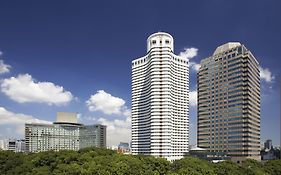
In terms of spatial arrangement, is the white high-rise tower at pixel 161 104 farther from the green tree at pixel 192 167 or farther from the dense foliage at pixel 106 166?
the green tree at pixel 192 167

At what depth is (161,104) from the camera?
6309 inches

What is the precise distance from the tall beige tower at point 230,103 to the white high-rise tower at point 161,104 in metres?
13.7

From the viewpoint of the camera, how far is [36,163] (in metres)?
79.9

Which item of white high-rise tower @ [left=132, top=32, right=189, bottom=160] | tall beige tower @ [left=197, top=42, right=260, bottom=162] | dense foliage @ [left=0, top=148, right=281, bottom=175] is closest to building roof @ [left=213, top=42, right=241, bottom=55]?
tall beige tower @ [left=197, top=42, right=260, bottom=162]

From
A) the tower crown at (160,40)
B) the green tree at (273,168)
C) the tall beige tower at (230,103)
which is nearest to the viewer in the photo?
the green tree at (273,168)

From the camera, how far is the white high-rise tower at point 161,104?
15900cm

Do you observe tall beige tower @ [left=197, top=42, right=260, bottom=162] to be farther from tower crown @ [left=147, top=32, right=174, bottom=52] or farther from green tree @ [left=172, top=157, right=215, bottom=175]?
green tree @ [left=172, top=157, right=215, bottom=175]

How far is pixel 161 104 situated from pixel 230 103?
35568mm

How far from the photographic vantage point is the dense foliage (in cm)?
6719

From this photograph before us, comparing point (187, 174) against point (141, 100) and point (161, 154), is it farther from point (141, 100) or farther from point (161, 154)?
point (141, 100)

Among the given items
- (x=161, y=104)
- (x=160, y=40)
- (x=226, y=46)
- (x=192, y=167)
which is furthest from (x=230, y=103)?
(x=192, y=167)

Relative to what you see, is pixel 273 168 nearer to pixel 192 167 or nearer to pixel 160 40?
pixel 192 167

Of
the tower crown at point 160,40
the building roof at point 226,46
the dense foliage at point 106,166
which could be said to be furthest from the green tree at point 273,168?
the tower crown at point 160,40

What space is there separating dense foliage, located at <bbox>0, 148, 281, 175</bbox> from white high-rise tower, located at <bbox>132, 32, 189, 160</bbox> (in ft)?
229
